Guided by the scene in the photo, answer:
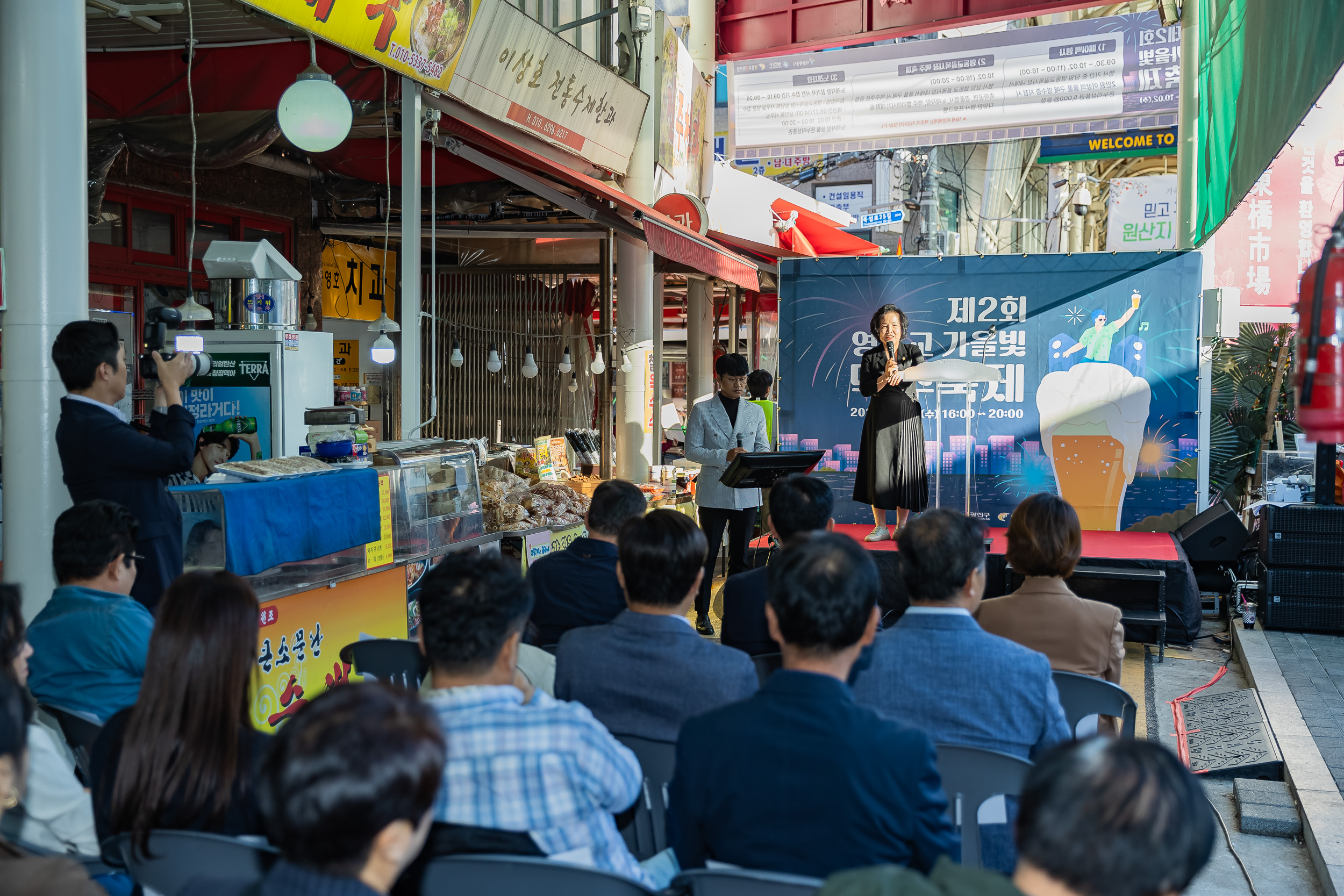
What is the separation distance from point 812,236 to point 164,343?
11199mm

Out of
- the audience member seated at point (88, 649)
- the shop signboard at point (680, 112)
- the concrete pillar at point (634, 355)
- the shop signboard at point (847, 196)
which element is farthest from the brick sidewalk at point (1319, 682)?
the shop signboard at point (847, 196)

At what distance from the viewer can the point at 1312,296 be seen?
2129 millimetres

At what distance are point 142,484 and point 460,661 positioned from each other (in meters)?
2.21

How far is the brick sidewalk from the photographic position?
4758 mm

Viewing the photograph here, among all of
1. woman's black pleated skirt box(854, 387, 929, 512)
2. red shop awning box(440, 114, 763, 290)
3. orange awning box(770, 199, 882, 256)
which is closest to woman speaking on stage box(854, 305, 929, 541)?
woman's black pleated skirt box(854, 387, 929, 512)

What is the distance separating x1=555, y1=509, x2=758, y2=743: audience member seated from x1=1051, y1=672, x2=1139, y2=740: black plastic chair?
1083 mm

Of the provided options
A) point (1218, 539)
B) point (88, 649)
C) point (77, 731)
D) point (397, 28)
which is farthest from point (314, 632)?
point (1218, 539)

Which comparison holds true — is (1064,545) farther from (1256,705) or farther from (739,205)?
(739,205)

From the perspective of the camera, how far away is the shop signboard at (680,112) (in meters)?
11.0

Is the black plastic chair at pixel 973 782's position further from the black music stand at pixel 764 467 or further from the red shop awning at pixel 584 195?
the red shop awning at pixel 584 195

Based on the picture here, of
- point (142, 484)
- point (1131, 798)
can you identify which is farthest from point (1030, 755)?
point (142, 484)

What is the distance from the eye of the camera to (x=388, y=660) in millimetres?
3387

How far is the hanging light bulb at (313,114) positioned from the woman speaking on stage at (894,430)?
348 centimetres

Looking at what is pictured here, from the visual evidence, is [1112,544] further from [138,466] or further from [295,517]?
[138,466]
